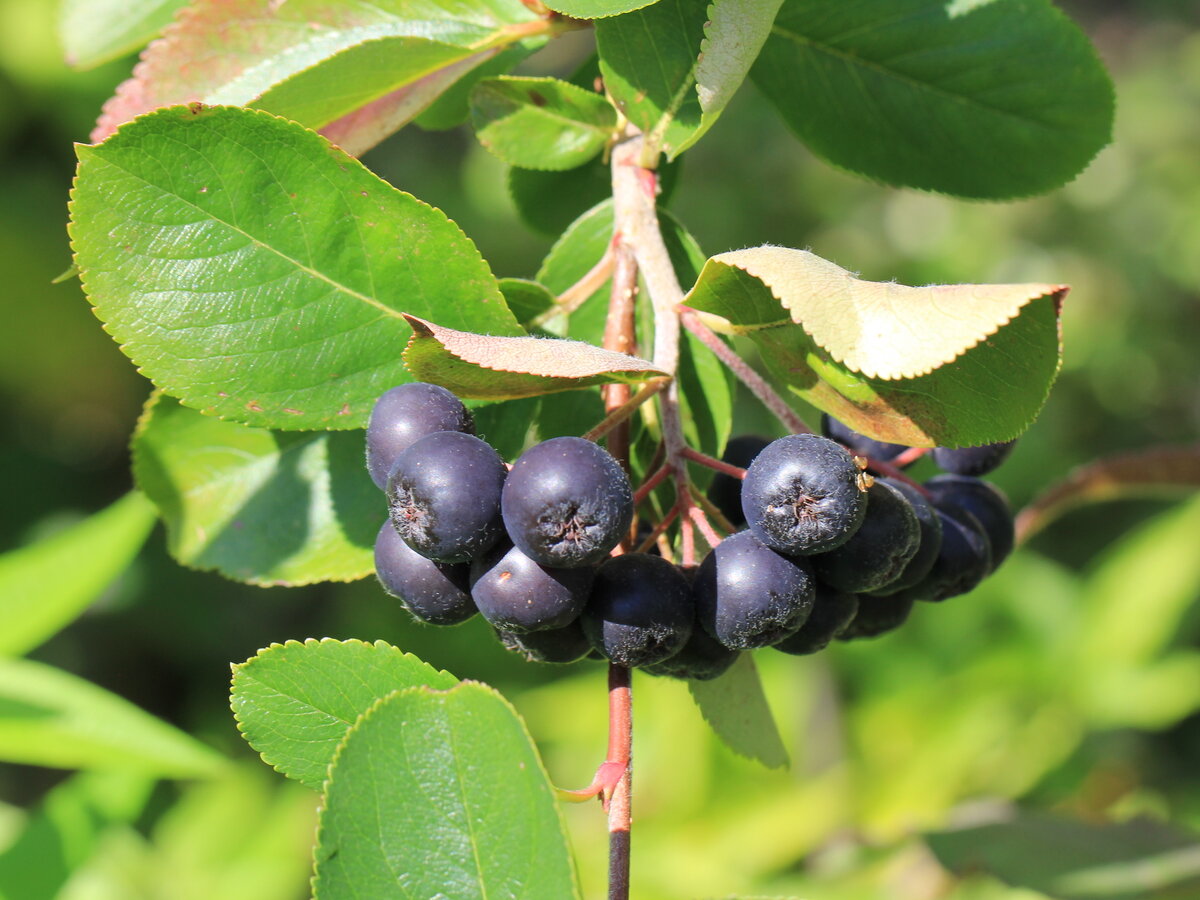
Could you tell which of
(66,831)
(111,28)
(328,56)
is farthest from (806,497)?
(66,831)

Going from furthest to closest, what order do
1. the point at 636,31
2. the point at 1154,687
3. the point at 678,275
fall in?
1. the point at 1154,687
2. the point at 678,275
3. the point at 636,31

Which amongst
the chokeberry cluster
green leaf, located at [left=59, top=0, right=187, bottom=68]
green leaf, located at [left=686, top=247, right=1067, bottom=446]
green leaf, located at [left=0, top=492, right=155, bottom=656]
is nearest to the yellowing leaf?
green leaf, located at [left=686, top=247, right=1067, bottom=446]

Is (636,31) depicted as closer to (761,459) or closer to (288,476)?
(761,459)

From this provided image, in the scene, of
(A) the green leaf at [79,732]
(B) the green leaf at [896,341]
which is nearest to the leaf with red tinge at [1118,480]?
(B) the green leaf at [896,341]

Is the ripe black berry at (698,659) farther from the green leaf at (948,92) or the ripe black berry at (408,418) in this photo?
the green leaf at (948,92)

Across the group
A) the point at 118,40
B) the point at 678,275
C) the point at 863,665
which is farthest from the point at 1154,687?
the point at 118,40
